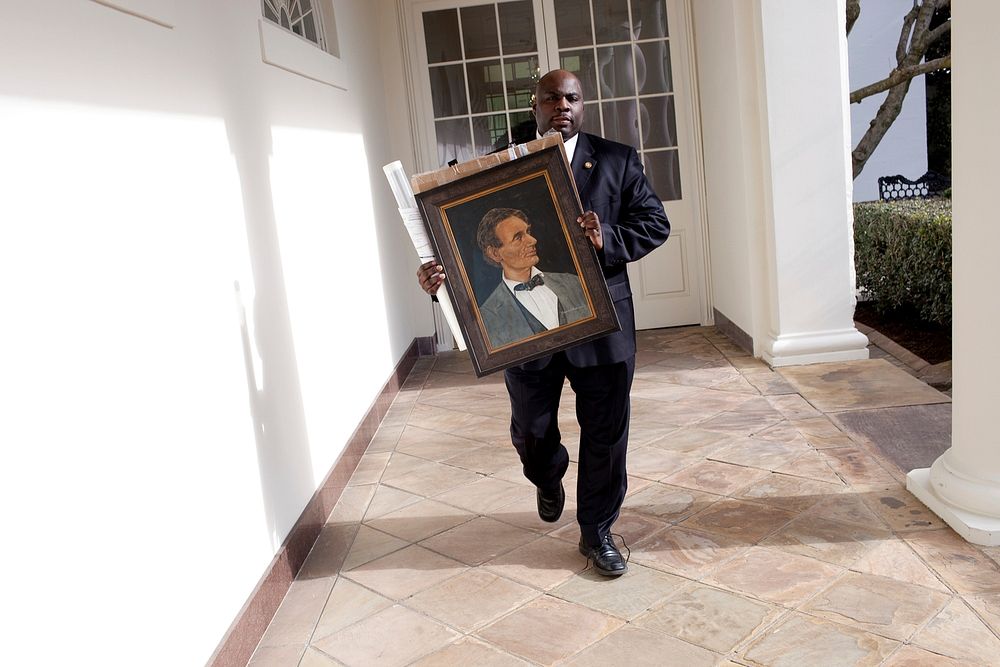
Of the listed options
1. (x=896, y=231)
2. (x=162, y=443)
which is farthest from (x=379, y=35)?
(x=162, y=443)

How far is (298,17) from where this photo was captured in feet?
16.3

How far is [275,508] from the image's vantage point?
3.33 metres

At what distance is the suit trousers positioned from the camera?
3084 millimetres

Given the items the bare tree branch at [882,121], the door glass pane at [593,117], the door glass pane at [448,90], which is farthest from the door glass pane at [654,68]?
the bare tree branch at [882,121]

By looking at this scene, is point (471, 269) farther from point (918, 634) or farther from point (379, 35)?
point (379, 35)

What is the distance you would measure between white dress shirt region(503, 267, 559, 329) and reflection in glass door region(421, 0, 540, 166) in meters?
4.57

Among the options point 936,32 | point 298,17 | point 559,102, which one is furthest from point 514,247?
point 936,32

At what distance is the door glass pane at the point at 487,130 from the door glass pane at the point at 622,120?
0.85m

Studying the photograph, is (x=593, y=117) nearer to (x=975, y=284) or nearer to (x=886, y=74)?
(x=975, y=284)

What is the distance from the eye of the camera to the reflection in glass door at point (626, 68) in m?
7.32

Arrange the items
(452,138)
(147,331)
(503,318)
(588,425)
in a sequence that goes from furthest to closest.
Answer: (452,138), (588,425), (503,318), (147,331)

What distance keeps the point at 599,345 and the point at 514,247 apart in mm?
437

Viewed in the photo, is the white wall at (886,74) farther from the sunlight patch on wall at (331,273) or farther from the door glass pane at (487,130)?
the sunlight patch on wall at (331,273)

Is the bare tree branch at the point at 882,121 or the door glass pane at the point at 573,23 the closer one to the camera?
the door glass pane at the point at 573,23
